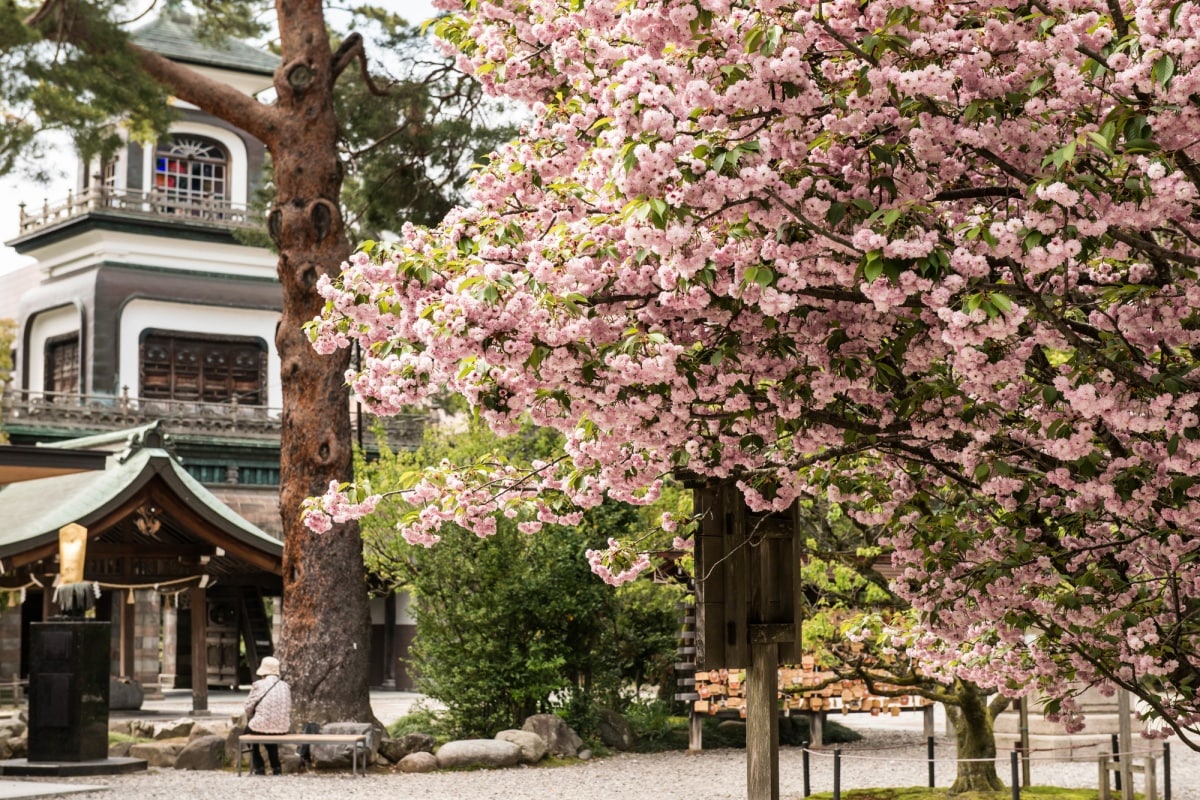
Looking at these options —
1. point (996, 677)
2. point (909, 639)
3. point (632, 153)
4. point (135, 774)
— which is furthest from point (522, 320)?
point (135, 774)

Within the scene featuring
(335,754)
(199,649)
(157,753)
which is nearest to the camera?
(335,754)

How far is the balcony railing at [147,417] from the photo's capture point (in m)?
33.6

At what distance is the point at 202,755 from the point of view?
17.4 meters

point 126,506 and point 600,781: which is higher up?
point 126,506

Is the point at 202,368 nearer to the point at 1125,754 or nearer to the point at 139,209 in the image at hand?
the point at 139,209

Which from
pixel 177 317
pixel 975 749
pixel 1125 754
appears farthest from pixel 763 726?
pixel 177 317

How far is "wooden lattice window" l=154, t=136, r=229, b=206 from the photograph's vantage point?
1507 inches

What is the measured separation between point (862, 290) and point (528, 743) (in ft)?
44.9

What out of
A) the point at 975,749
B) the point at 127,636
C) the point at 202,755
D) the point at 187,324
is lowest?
the point at 202,755

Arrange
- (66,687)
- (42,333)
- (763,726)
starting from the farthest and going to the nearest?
(42,333), (66,687), (763,726)

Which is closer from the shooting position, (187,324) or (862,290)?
(862,290)

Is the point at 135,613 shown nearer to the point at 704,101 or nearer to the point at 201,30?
the point at 201,30

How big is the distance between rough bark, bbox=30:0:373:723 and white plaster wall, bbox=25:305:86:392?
22.1m

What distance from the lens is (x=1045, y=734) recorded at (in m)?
18.4
